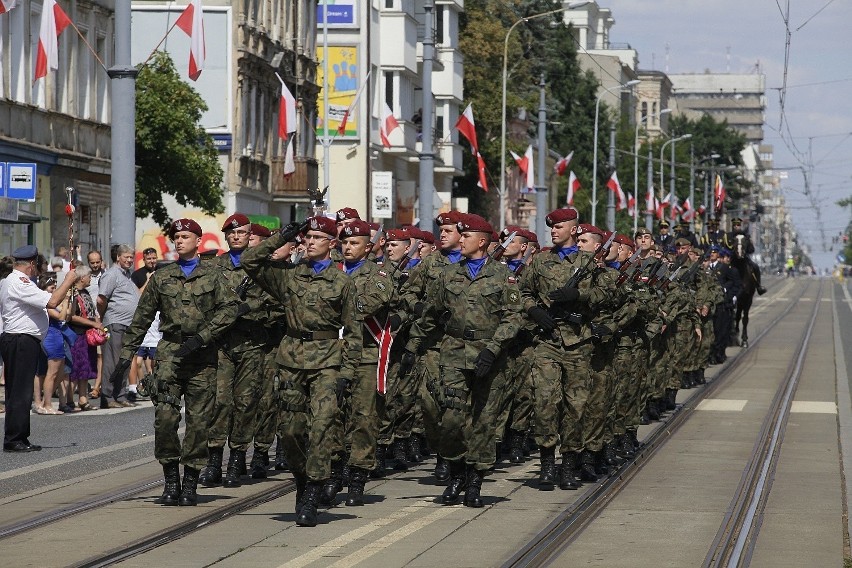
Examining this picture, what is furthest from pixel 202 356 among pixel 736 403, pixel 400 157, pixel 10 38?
pixel 400 157

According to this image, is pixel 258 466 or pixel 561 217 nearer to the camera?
pixel 561 217

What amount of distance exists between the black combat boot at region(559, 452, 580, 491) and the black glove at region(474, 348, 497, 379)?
1.80 meters

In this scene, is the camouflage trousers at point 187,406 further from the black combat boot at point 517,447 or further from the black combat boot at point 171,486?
the black combat boot at point 517,447

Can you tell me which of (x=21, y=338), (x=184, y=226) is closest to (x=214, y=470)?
(x=184, y=226)

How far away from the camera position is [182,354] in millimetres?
11703

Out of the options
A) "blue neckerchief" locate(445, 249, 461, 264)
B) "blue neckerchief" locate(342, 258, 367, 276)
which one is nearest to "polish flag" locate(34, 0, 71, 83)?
"blue neckerchief" locate(445, 249, 461, 264)

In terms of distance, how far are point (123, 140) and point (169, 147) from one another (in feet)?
42.6

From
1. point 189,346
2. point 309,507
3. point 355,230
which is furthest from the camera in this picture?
point 355,230

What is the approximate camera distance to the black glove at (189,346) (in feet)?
38.4

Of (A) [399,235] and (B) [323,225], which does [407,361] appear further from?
(A) [399,235]

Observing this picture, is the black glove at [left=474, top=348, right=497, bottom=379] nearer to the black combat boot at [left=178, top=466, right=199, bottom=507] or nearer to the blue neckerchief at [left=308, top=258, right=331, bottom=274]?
the blue neckerchief at [left=308, top=258, right=331, bottom=274]

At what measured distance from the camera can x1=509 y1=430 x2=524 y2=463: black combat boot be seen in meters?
15.2

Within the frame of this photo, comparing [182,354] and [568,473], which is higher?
[182,354]

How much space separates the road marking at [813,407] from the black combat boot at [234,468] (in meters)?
9.48
